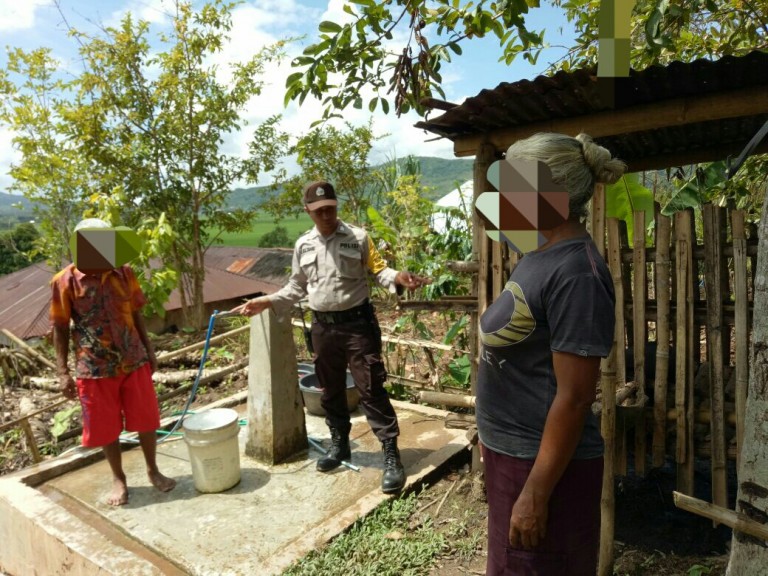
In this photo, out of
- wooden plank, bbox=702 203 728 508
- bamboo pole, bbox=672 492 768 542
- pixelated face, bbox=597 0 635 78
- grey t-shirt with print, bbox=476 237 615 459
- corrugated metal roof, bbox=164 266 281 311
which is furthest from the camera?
corrugated metal roof, bbox=164 266 281 311

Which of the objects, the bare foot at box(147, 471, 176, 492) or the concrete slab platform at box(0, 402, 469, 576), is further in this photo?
the bare foot at box(147, 471, 176, 492)

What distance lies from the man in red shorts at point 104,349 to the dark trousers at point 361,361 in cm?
123

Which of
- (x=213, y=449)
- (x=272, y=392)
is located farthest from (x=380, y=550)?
(x=272, y=392)

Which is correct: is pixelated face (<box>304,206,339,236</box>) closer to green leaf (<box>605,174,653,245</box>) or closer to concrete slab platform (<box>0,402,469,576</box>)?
concrete slab platform (<box>0,402,469,576</box>)

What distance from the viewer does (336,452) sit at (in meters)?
4.08

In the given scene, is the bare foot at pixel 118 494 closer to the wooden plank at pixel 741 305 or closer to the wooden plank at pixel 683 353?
the wooden plank at pixel 683 353

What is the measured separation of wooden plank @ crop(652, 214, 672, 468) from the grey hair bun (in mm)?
1591

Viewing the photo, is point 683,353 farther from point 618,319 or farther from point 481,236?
point 481,236

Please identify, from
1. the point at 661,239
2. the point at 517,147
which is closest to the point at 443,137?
the point at 661,239

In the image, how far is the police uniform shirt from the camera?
3.70 meters

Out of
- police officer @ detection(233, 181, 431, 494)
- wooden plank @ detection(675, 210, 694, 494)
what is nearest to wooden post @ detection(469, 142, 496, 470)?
police officer @ detection(233, 181, 431, 494)

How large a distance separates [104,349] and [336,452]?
69.6 inches

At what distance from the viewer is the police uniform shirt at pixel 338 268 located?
12.1 ft

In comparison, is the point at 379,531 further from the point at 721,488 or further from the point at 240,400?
the point at 240,400
